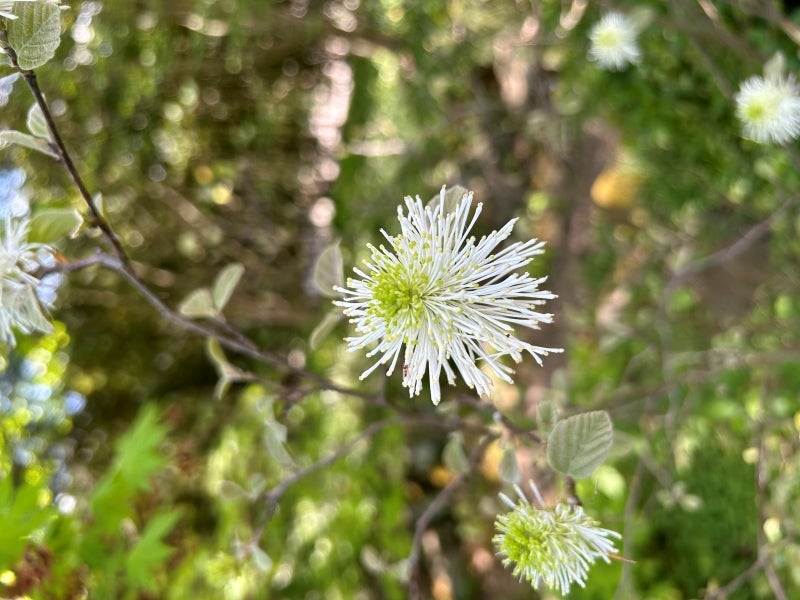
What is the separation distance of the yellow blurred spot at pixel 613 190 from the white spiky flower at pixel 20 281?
1758 mm

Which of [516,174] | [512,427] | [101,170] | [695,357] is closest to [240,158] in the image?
[101,170]

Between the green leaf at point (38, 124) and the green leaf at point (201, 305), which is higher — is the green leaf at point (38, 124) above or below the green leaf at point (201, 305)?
above

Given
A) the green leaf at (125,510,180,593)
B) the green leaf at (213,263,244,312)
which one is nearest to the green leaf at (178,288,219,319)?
the green leaf at (213,263,244,312)

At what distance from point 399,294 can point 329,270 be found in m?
0.21

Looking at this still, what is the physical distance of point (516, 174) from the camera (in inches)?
86.1

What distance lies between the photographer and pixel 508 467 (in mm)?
576

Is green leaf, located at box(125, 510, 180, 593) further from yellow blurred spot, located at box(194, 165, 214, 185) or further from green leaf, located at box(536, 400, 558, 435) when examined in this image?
yellow blurred spot, located at box(194, 165, 214, 185)

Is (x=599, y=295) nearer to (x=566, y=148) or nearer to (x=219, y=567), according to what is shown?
(x=566, y=148)

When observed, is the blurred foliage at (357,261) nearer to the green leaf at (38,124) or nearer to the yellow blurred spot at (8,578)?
the yellow blurred spot at (8,578)

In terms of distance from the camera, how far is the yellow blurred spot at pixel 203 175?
1.84 metres

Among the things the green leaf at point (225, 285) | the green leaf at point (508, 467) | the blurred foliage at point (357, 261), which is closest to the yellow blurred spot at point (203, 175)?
the blurred foliage at point (357, 261)

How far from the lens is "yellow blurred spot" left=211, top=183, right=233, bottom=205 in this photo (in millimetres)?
1849

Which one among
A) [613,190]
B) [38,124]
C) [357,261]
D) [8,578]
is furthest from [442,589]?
[38,124]

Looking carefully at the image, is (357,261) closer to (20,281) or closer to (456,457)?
(456,457)
